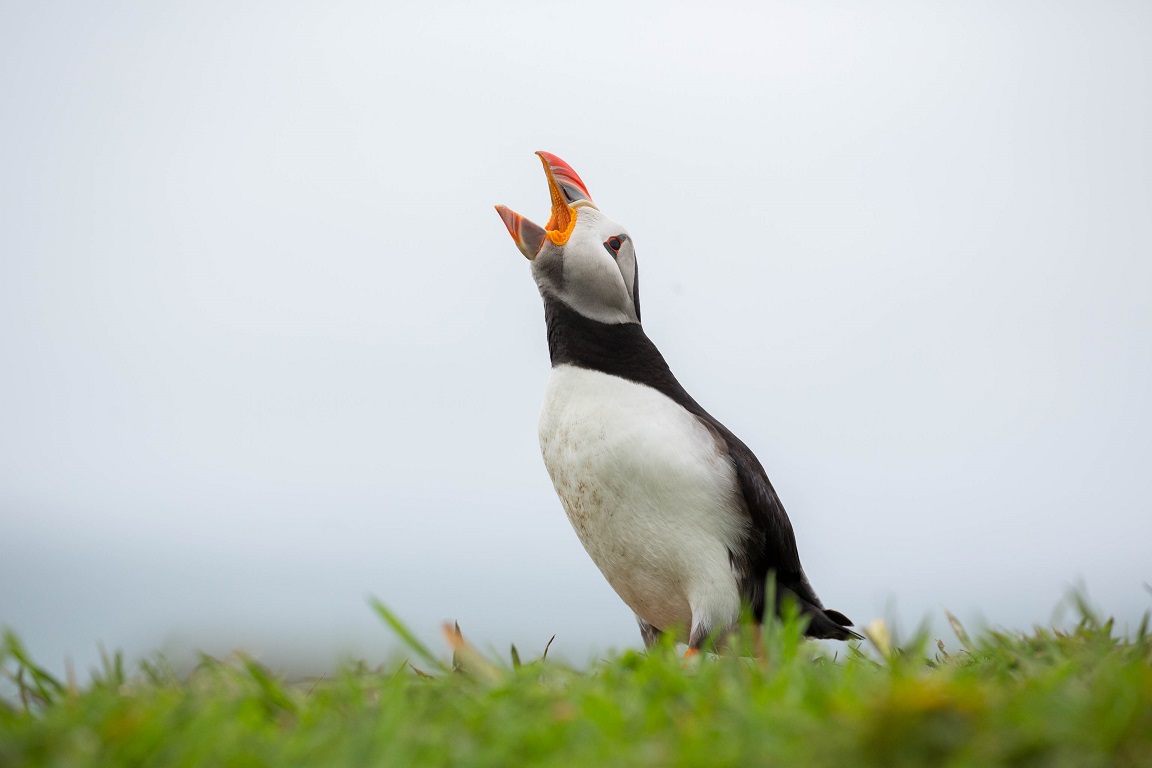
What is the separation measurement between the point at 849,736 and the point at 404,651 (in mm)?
1289

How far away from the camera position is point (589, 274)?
13.7 ft

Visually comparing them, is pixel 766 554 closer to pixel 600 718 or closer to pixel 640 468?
pixel 640 468

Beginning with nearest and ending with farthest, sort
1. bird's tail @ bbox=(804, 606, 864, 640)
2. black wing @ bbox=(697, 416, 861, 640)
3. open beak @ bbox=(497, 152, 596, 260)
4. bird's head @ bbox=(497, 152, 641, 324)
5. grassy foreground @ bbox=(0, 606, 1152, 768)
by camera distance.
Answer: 1. grassy foreground @ bbox=(0, 606, 1152, 768)
2. black wing @ bbox=(697, 416, 861, 640)
3. bird's tail @ bbox=(804, 606, 864, 640)
4. bird's head @ bbox=(497, 152, 641, 324)
5. open beak @ bbox=(497, 152, 596, 260)

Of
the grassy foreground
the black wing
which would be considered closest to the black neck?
the black wing

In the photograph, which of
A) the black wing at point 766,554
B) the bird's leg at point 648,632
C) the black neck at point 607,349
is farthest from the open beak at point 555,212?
the bird's leg at point 648,632

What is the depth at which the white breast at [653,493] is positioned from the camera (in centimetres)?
379

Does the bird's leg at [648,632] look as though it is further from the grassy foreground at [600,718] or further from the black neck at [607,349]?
the grassy foreground at [600,718]

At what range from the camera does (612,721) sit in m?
1.57

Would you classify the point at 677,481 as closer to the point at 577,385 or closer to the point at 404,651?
the point at 577,385

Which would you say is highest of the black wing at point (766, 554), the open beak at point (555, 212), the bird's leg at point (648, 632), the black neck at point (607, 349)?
the open beak at point (555, 212)

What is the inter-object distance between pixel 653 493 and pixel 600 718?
226 cm

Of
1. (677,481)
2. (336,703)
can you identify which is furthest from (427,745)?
(677,481)

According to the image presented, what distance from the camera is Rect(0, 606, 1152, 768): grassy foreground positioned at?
4.57 ft

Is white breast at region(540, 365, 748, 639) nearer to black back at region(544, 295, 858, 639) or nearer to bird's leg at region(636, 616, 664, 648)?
black back at region(544, 295, 858, 639)
